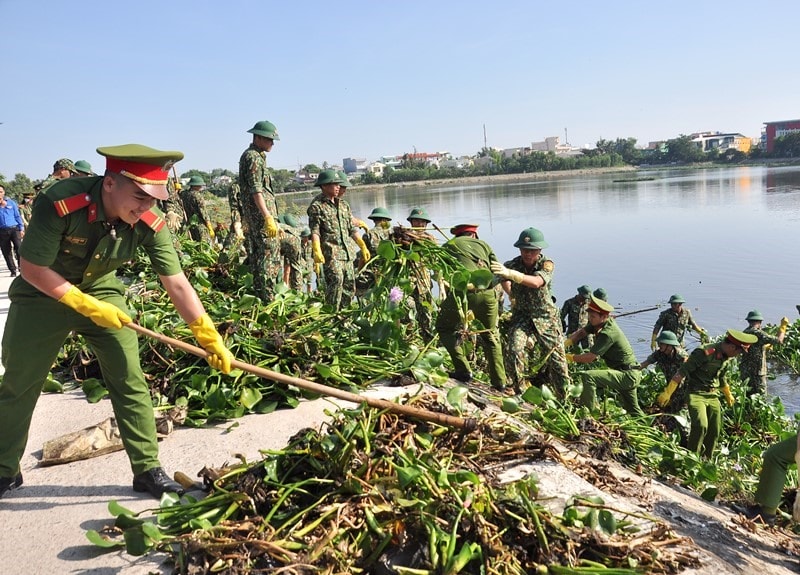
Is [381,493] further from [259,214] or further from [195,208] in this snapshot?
[195,208]

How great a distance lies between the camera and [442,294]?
586 centimetres

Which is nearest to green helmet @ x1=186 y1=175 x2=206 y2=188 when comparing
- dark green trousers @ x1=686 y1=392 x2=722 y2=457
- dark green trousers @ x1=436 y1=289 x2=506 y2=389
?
dark green trousers @ x1=436 y1=289 x2=506 y2=389

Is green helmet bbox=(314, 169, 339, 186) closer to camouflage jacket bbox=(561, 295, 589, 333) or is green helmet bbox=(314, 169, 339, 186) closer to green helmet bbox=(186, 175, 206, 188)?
green helmet bbox=(186, 175, 206, 188)

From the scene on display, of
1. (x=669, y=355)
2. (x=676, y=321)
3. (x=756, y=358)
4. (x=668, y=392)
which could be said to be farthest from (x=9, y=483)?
(x=756, y=358)

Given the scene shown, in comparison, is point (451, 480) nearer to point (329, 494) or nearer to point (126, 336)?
point (329, 494)

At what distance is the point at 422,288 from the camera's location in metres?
5.74

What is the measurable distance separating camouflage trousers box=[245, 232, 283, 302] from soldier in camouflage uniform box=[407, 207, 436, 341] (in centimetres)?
148

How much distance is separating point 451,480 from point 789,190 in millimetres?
47592

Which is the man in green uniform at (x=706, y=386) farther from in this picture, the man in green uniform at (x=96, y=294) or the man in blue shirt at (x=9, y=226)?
the man in blue shirt at (x=9, y=226)

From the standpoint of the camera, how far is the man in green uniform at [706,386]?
6559 mm

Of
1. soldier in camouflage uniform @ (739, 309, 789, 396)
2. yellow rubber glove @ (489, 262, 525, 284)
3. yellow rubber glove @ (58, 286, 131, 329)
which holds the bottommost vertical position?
soldier in camouflage uniform @ (739, 309, 789, 396)

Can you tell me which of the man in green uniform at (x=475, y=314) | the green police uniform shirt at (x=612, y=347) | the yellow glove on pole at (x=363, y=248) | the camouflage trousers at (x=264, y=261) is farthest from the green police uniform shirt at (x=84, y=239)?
the green police uniform shirt at (x=612, y=347)

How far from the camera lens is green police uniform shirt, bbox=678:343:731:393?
6.67m

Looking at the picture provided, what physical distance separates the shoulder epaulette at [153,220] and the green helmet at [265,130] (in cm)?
350
